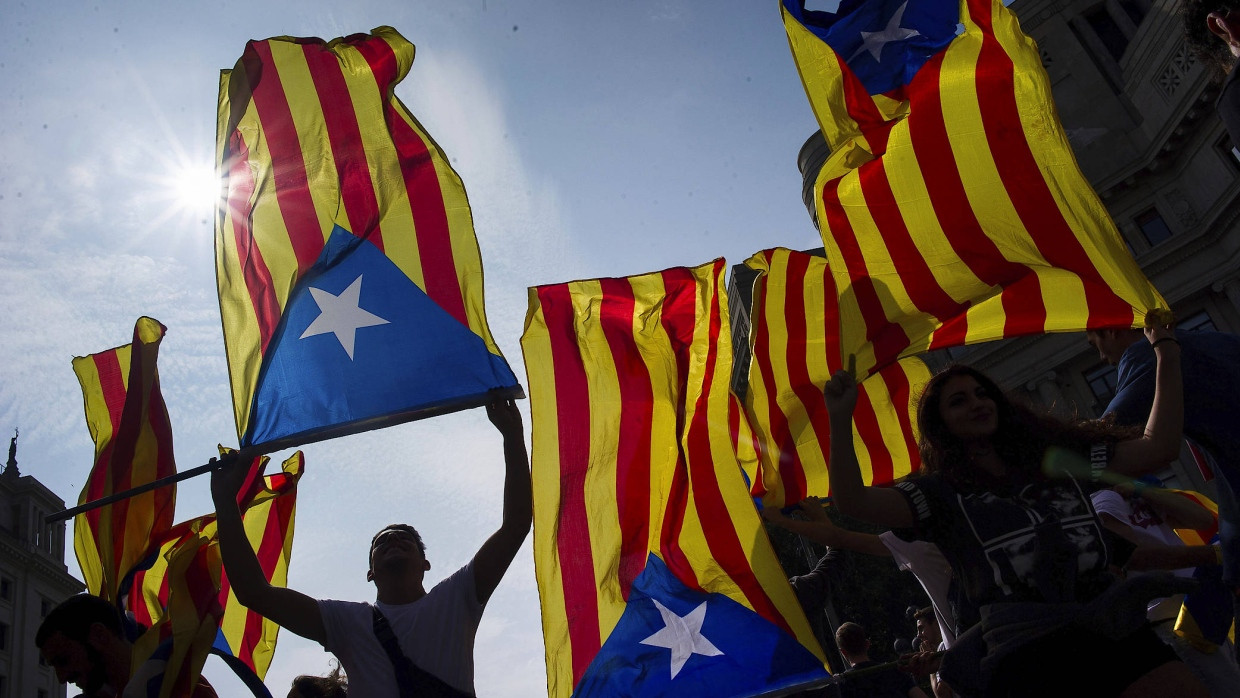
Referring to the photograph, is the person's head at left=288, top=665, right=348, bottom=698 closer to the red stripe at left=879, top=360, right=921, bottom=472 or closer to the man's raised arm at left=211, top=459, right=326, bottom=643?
the man's raised arm at left=211, top=459, right=326, bottom=643

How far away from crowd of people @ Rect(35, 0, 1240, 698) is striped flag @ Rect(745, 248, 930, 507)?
185 cm

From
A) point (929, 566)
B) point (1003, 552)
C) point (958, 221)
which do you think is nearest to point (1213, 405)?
point (1003, 552)

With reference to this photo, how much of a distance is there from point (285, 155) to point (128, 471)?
198 centimetres

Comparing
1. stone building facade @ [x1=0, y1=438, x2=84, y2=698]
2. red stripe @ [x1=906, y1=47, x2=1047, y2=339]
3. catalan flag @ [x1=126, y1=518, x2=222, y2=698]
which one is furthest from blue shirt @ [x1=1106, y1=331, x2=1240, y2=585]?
stone building facade @ [x1=0, y1=438, x2=84, y2=698]

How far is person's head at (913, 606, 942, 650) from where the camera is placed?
5961mm

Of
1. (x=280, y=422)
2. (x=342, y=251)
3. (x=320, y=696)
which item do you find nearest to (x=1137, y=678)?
(x=280, y=422)

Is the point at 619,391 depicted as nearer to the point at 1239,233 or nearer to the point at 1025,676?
the point at 1025,676

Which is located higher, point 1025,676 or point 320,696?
point 320,696

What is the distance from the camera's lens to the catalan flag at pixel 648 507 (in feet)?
16.3

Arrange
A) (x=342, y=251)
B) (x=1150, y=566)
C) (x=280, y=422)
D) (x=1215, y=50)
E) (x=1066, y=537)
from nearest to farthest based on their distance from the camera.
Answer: (x=1066, y=537) < (x=1215, y=50) < (x=1150, y=566) < (x=280, y=422) < (x=342, y=251)

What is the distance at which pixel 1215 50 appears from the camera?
3.25 m

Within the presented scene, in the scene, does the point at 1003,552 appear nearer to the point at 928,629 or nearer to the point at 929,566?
the point at 929,566

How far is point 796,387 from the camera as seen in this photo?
5730 mm

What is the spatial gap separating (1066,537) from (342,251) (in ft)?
11.1
